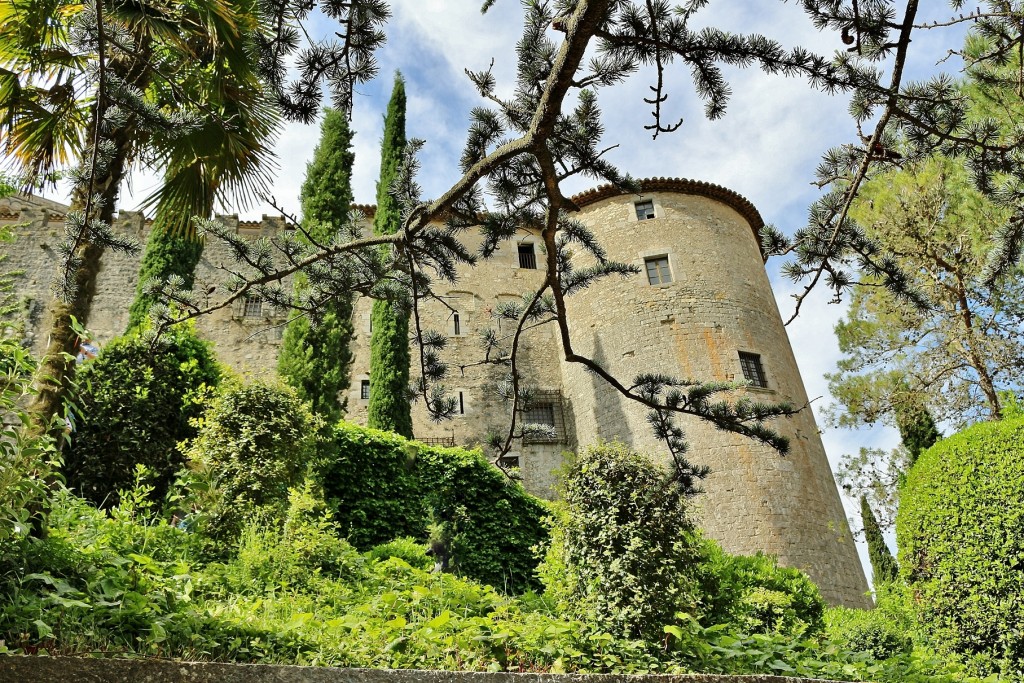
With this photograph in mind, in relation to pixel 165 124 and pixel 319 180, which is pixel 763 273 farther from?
pixel 165 124

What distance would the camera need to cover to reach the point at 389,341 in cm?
1509

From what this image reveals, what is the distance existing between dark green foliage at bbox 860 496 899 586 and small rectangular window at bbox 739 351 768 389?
3.74 m

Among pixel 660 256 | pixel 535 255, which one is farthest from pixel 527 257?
pixel 660 256

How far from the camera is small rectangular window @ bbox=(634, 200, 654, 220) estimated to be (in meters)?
17.6

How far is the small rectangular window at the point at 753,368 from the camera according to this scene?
15656mm

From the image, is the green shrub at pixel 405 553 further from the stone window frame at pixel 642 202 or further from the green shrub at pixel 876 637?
the stone window frame at pixel 642 202

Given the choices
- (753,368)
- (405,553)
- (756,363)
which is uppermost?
(756,363)

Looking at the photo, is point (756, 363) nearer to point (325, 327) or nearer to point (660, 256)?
point (660, 256)

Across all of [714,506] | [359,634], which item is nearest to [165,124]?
[359,634]

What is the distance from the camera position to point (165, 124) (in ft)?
10.7

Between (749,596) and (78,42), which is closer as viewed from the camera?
(78,42)

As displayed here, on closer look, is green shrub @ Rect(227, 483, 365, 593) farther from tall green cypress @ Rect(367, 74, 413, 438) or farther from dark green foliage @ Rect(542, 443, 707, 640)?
tall green cypress @ Rect(367, 74, 413, 438)

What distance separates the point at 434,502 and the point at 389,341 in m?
5.13

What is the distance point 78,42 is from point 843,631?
378 inches
